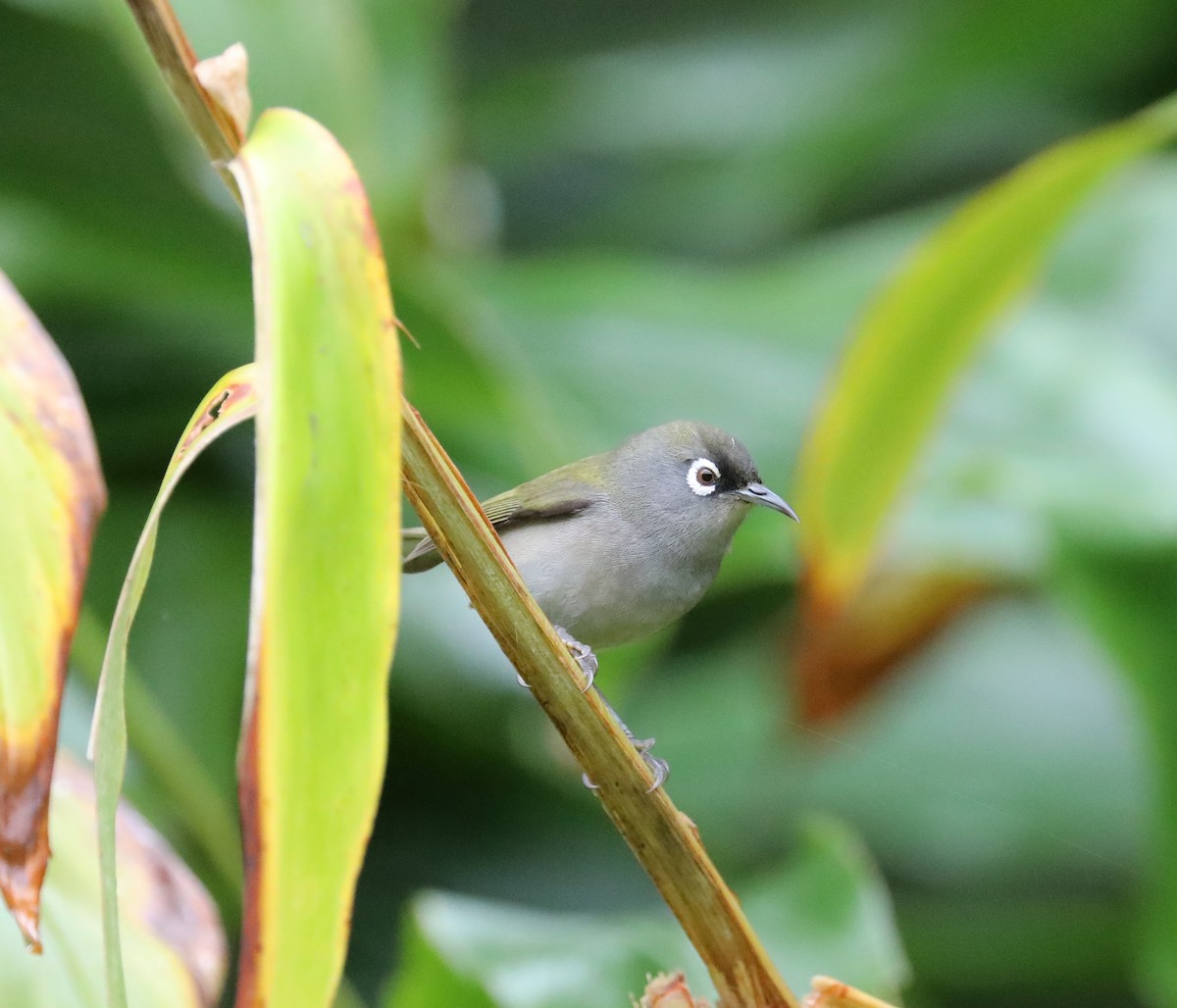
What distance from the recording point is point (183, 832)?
2.89m

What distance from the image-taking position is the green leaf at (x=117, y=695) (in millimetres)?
854

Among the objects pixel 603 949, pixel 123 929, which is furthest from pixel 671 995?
pixel 603 949

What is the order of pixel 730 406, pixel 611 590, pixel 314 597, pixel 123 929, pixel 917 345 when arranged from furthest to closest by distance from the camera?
1. pixel 730 406
2. pixel 917 345
3. pixel 611 590
4. pixel 123 929
5. pixel 314 597

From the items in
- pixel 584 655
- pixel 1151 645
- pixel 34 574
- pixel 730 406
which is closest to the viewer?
pixel 34 574

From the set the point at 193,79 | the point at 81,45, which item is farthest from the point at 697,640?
the point at 193,79

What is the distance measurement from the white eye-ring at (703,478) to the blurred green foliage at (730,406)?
738 millimetres

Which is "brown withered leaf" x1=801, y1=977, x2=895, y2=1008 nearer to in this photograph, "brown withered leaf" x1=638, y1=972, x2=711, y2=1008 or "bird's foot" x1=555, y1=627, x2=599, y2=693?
"brown withered leaf" x1=638, y1=972, x2=711, y2=1008

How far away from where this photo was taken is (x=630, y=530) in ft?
7.35

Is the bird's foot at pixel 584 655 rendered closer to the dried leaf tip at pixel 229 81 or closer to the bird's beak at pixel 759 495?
the bird's beak at pixel 759 495

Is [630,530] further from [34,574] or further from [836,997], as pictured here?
[34,574]

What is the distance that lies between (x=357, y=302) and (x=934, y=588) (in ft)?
8.61

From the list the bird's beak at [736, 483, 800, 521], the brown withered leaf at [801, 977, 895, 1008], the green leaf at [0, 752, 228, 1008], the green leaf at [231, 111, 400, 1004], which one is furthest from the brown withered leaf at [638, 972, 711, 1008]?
the bird's beak at [736, 483, 800, 521]

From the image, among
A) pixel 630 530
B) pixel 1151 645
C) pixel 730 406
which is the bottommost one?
pixel 1151 645

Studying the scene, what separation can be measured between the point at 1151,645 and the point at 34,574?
7.28ft
